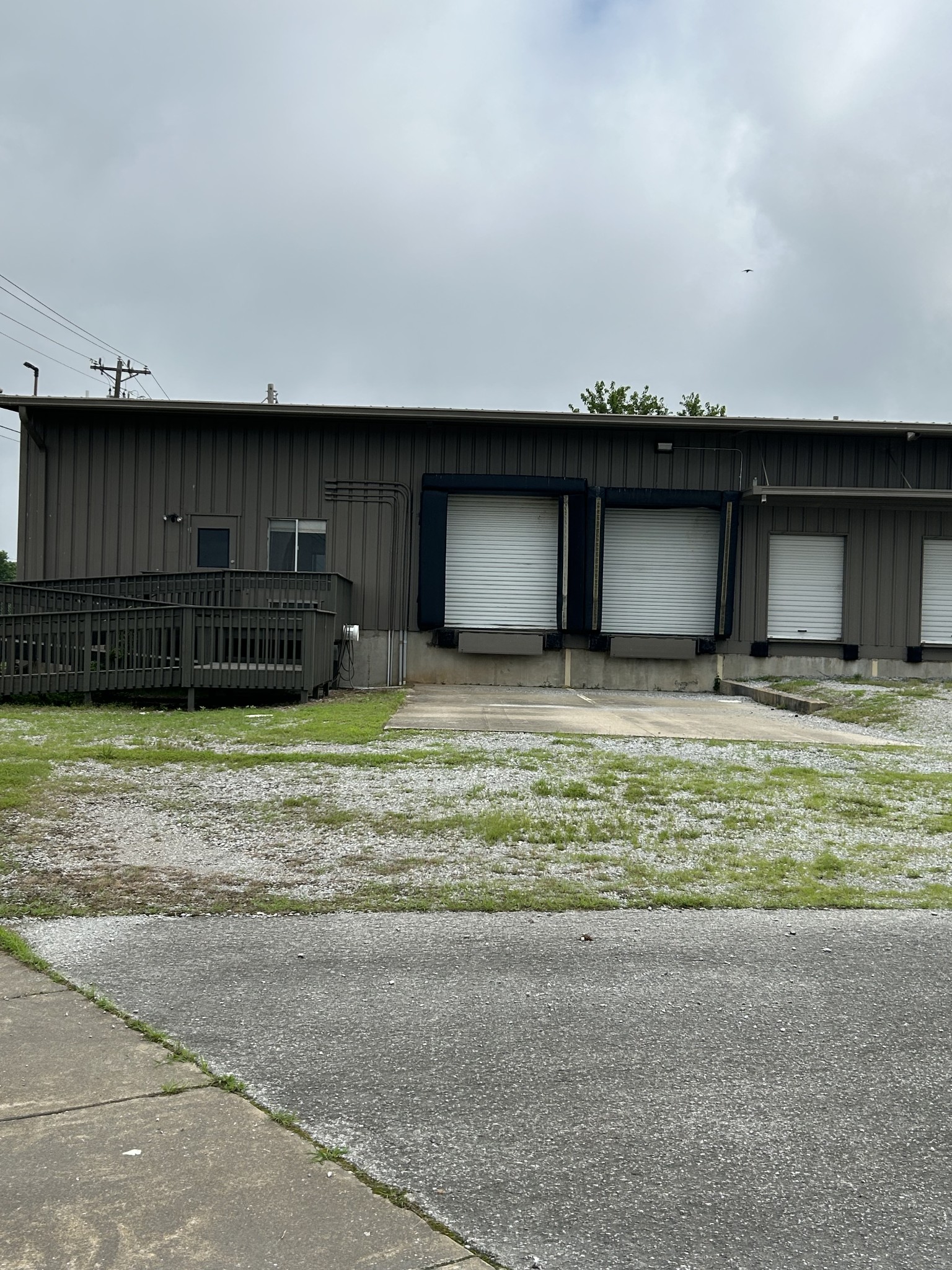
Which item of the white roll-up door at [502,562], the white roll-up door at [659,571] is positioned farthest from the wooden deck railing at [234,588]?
the white roll-up door at [659,571]

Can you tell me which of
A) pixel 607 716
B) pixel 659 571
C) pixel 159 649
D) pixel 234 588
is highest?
pixel 659 571

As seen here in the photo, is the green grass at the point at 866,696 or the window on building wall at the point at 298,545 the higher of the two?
the window on building wall at the point at 298,545

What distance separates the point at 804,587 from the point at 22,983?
18284 millimetres

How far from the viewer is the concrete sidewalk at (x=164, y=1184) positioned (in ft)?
7.98

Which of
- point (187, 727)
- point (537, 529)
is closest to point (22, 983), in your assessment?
point (187, 727)

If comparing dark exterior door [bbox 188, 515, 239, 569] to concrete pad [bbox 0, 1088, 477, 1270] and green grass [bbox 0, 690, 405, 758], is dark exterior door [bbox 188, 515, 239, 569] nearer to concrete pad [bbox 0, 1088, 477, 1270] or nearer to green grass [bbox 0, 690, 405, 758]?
green grass [bbox 0, 690, 405, 758]

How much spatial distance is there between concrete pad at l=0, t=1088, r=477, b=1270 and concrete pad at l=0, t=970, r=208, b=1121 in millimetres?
116

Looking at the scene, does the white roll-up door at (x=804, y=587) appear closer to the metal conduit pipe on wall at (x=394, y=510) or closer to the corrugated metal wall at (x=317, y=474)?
the corrugated metal wall at (x=317, y=474)

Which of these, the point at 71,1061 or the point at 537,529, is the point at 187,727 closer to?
the point at 71,1061

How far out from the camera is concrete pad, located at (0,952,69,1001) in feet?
13.2

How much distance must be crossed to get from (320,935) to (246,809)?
270cm

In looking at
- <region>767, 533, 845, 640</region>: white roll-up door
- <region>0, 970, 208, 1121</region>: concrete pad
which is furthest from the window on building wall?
<region>0, 970, 208, 1121</region>: concrete pad

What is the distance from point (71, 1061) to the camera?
3.40m

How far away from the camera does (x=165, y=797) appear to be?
306 inches
